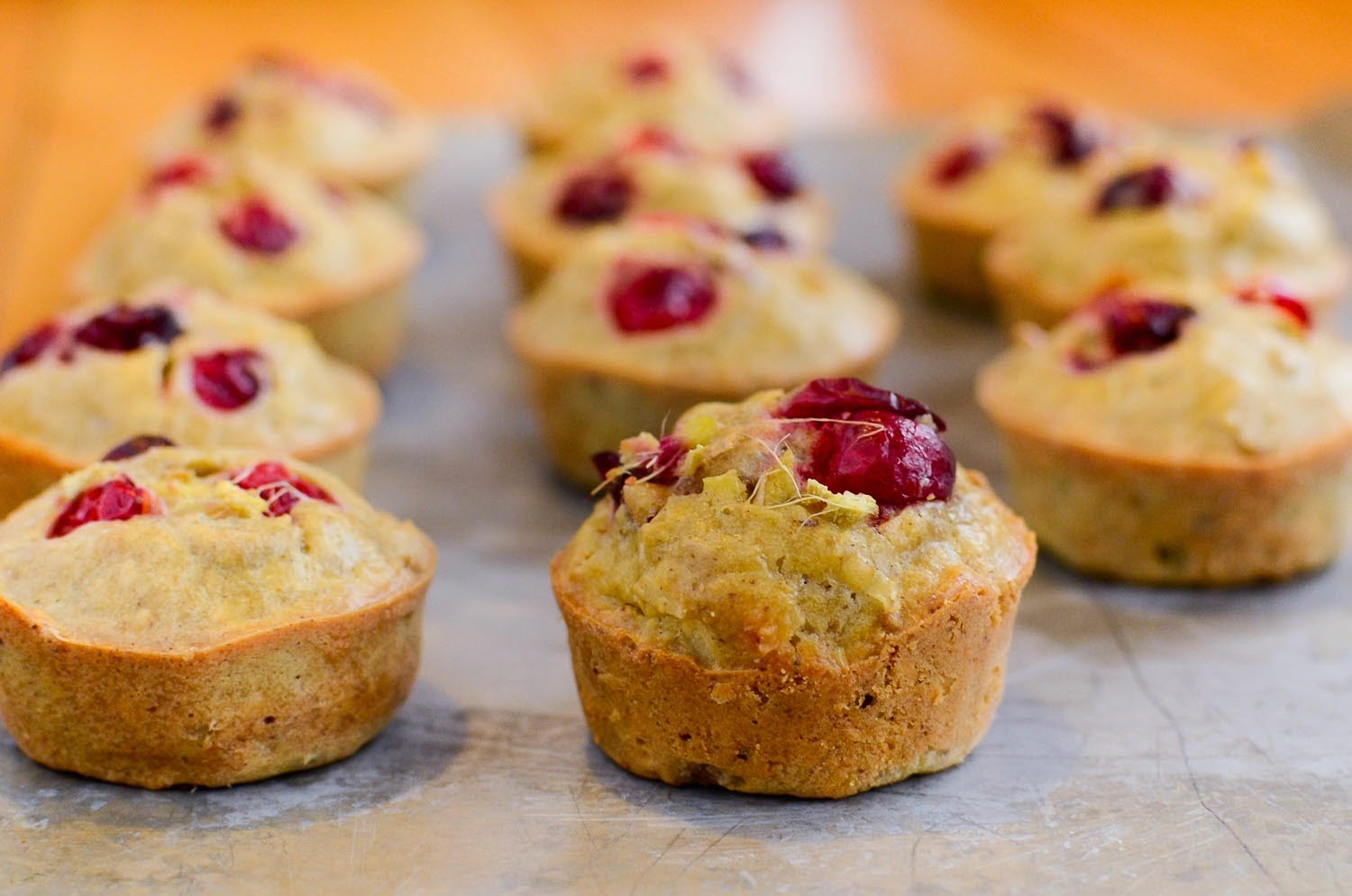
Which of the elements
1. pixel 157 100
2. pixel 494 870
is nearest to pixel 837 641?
pixel 494 870

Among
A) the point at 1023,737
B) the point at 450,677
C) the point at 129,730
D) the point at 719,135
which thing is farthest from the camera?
the point at 719,135

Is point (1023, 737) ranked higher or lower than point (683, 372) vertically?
lower

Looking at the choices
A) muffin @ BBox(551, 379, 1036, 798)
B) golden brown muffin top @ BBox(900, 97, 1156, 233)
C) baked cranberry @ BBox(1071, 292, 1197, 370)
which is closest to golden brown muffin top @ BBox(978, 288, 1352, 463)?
baked cranberry @ BBox(1071, 292, 1197, 370)

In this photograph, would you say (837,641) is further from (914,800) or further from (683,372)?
(683,372)

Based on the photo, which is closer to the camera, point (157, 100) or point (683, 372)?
point (683, 372)

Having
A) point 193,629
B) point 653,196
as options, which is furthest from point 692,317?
point 193,629
